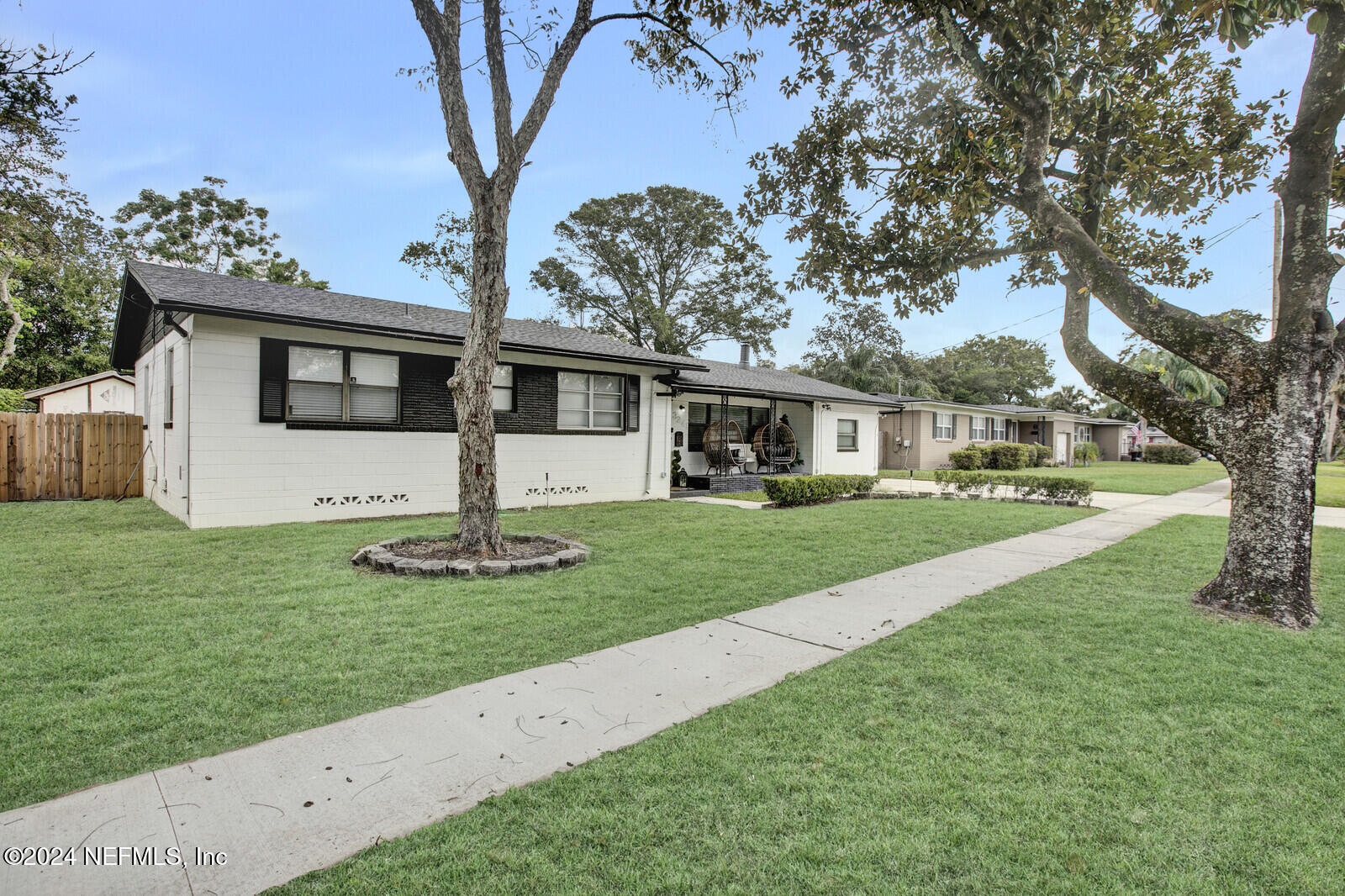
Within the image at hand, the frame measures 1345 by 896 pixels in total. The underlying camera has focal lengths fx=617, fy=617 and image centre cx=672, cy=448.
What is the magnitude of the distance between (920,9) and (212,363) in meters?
9.36

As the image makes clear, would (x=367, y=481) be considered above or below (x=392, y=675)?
above

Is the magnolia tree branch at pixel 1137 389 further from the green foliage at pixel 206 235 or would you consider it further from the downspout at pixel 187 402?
the green foliage at pixel 206 235

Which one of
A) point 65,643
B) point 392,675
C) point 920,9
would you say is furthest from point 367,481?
point 920,9

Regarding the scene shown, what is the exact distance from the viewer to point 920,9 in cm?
552

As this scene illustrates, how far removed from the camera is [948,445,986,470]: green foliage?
24.7 m

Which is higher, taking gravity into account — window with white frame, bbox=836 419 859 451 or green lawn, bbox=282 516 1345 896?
window with white frame, bbox=836 419 859 451

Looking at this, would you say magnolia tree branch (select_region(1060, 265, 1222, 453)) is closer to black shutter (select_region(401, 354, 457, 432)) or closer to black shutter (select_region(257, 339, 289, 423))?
black shutter (select_region(401, 354, 457, 432))

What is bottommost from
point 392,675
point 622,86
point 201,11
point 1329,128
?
point 392,675

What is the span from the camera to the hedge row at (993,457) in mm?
24781

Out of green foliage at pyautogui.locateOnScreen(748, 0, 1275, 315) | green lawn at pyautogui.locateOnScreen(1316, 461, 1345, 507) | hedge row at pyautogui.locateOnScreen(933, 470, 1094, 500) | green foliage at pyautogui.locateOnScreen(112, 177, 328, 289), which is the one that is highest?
green foliage at pyautogui.locateOnScreen(112, 177, 328, 289)

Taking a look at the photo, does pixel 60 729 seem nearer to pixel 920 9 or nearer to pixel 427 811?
pixel 427 811

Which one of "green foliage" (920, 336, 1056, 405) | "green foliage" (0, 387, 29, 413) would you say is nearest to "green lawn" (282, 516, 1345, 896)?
"green foliage" (0, 387, 29, 413)

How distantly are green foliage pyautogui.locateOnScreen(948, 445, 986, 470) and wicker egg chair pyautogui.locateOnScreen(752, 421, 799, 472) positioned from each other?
10.2 metres

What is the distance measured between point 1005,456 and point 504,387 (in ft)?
73.5
